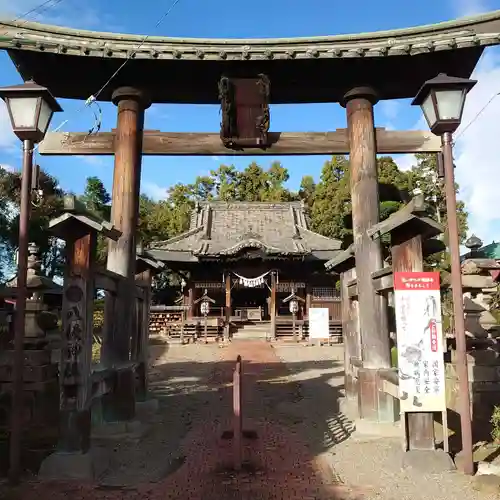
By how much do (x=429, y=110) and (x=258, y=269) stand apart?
20349mm

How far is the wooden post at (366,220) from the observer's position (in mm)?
7625

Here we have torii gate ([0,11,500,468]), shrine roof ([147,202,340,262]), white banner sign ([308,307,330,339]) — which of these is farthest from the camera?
shrine roof ([147,202,340,262])

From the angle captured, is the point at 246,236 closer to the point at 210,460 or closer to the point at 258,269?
the point at 258,269

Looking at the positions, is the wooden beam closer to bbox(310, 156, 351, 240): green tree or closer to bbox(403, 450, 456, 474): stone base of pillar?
bbox(403, 450, 456, 474): stone base of pillar

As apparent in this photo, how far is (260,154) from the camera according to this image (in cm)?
886

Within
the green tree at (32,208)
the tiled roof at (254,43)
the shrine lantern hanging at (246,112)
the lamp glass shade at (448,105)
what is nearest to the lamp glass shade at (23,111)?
the tiled roof at (254,43)

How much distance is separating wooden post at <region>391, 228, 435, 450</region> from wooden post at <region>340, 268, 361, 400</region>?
101 inches

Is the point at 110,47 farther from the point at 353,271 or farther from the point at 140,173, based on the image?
the point at 353,271

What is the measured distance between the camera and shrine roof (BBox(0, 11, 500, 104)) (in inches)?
316

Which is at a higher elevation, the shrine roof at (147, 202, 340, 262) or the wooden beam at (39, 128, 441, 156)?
the shrine roof at (147, 202, 340, 262)

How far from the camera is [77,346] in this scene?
18.8 feet

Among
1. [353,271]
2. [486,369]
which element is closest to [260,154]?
[353,271]

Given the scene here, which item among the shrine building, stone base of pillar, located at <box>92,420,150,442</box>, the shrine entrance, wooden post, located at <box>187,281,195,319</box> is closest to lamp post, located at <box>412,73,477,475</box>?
stone base of pillar, located at <box>92,420,150,442</box>

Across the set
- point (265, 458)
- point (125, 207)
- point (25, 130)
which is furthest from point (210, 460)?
point (25, 130)
